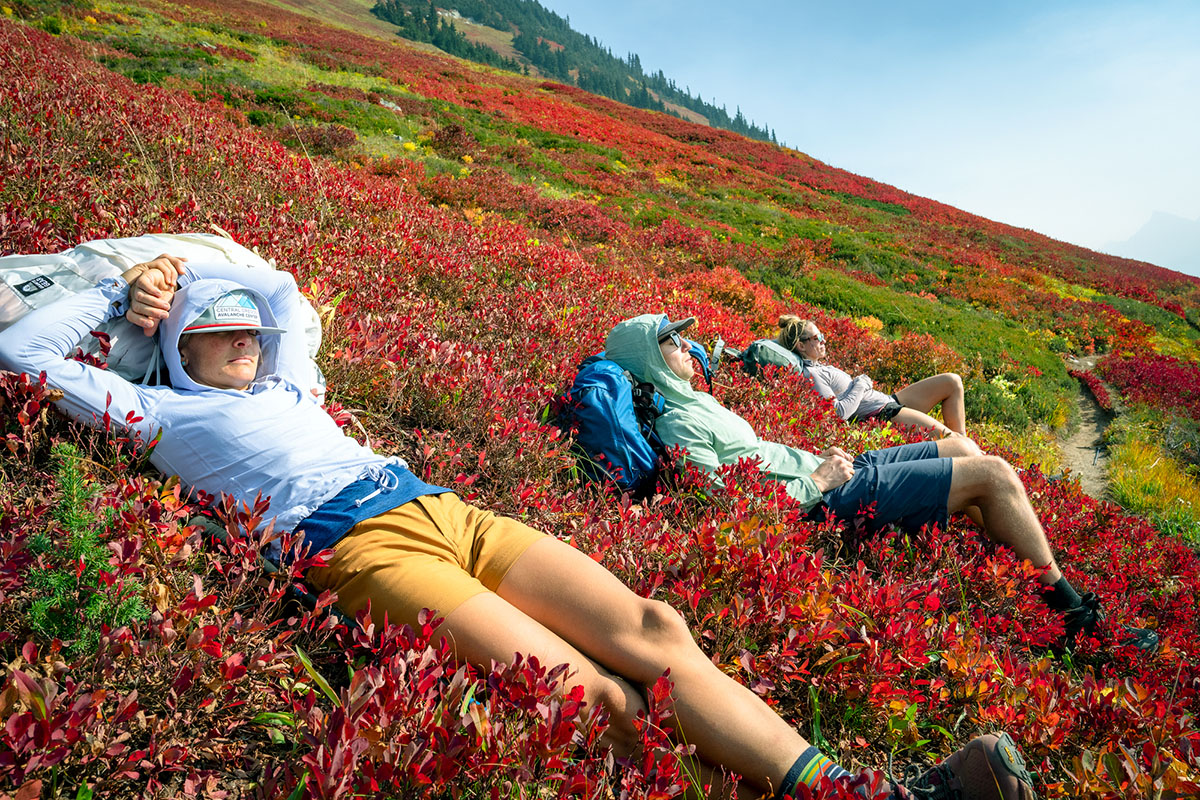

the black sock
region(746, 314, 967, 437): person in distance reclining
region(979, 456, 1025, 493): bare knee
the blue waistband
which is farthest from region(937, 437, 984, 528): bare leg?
the blue waistband

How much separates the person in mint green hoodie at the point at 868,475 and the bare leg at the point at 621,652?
174cm

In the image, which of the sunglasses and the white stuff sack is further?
A: the sunglasses

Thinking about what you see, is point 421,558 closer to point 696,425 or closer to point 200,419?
point 200,419

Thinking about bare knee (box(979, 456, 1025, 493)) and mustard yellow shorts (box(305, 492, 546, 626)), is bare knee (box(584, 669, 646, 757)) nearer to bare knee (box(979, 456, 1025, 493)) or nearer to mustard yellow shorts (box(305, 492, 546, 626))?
mustard yellow shorts (box(305, 492, 546, 626))

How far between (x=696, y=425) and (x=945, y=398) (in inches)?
164

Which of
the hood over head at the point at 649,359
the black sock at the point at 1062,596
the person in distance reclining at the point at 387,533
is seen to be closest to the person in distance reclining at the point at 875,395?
the hood over head at the point at 649,359

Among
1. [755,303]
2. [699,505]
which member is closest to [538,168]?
[755,303]

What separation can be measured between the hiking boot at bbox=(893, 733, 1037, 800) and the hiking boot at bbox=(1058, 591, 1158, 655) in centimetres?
201

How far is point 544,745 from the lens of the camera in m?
1.56

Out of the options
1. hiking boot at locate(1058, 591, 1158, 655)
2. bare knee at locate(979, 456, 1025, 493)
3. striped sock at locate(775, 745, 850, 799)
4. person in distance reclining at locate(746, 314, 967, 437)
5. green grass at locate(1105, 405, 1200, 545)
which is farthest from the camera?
green grass at locate(1105, 405, 1200, 545)

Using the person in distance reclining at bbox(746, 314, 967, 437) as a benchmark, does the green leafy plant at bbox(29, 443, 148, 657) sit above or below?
below

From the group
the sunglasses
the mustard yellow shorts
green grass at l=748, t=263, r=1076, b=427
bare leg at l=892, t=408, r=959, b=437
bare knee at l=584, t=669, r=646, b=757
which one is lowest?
bare knee at l=584, t=669, r=646, b=757

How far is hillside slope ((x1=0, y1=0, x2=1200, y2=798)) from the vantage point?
1.55m

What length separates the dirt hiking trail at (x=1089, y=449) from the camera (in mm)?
8391
